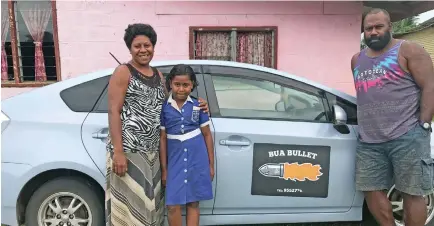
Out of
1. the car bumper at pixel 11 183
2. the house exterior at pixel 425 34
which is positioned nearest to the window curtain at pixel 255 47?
the car bumper at pixel 11 183

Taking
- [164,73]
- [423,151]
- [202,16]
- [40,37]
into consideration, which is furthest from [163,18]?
[423,151]

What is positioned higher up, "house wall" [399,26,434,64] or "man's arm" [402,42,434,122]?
"house wall" [399,26,434,64]

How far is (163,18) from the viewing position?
20.9 feet

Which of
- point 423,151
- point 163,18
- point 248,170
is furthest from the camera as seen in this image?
point 163,18

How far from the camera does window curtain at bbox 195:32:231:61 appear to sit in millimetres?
6484

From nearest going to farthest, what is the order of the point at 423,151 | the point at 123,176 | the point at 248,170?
1. the point at 123,176
2. the point at 423,151
3. the point at 248,170

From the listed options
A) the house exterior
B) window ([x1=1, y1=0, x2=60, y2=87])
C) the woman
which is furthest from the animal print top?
the house exterior

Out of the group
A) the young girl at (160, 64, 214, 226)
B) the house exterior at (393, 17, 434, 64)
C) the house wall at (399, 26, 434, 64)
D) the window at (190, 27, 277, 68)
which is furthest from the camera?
the house wall at (399, 26, 434, 64)

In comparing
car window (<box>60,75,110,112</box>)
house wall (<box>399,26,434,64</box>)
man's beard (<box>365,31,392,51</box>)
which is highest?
house wall (<box>399,26,434,64</box>)

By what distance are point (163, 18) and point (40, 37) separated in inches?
89.4

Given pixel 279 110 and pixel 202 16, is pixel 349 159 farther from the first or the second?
pixel 202 16

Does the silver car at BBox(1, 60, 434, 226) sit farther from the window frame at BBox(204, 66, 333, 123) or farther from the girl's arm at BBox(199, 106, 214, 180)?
the girl's arm at BBox(199, 106, 214, 180)

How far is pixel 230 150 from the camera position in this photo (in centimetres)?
270

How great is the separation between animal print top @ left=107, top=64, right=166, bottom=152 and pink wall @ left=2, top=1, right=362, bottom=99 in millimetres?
4212
